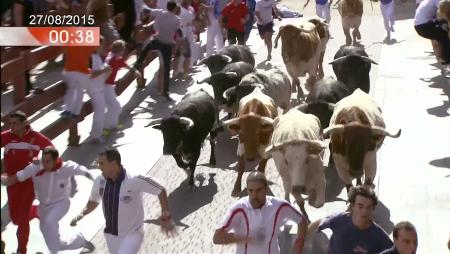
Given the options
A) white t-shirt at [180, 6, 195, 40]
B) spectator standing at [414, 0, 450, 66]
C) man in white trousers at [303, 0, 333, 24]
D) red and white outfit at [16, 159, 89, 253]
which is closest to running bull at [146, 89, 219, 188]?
red and white outfit at [16, 159, 89, 253]

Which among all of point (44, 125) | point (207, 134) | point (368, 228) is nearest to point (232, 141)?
point (207, 134)

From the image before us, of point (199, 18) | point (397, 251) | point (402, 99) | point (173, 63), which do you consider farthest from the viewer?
point (199, 18)

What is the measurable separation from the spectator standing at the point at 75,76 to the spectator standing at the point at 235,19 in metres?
5.89

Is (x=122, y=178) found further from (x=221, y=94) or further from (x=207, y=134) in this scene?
(x=221, y=94)

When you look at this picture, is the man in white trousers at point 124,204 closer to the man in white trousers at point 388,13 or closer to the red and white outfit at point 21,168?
the red and white outfit at point 21,168

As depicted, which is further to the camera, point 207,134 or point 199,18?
Result: point 199,18

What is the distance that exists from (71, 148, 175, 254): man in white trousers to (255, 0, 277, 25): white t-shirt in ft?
38.6

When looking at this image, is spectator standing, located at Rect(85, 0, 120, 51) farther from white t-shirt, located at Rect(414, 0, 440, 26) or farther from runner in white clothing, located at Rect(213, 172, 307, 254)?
runner in white clothing, located at Rect(213, 172, 307, 254)

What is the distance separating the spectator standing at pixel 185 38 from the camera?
17000mm

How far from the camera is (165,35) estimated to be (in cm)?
1567

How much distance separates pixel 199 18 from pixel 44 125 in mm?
6779

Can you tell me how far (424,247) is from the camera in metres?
8.98

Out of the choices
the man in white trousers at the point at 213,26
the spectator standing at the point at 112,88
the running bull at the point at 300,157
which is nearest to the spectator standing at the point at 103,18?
the spectator standing at the point at 112,88

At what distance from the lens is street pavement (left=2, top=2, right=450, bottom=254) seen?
9.52 metres
